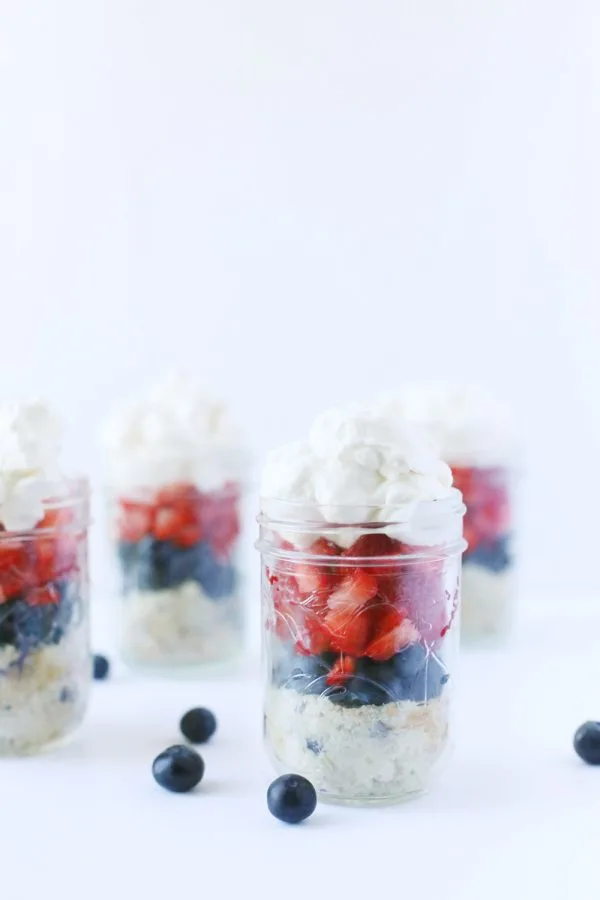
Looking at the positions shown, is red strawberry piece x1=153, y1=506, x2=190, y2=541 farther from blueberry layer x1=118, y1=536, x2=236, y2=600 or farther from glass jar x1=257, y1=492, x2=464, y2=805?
glass jar x1=257, y1=492, x2=464, y2=805

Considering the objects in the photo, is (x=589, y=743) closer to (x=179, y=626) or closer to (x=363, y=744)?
(x=363, y=744)

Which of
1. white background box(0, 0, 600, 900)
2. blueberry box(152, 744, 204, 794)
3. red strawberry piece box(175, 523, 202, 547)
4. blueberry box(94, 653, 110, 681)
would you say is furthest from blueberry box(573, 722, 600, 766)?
white background box(0, 0, 600, 900)

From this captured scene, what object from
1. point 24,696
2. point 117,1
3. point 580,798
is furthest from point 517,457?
point 117,1

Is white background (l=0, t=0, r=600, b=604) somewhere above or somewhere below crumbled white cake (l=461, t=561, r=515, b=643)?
above

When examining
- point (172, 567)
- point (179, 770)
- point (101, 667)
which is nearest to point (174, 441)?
point (172, 567)

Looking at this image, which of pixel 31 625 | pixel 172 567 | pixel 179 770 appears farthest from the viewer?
pixel 172 567
